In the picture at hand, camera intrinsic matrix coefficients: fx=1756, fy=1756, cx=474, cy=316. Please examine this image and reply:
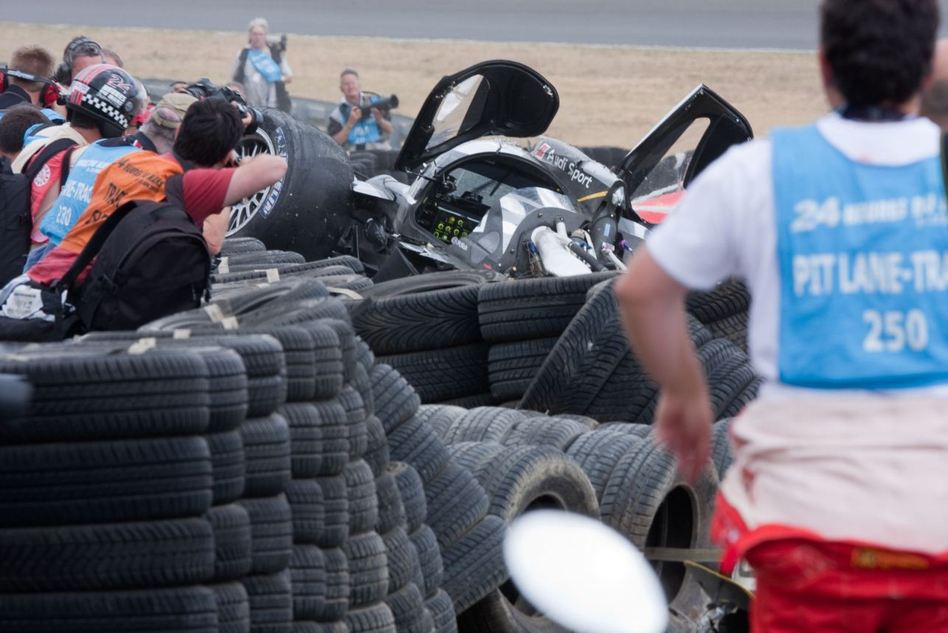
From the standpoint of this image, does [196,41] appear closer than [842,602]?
No

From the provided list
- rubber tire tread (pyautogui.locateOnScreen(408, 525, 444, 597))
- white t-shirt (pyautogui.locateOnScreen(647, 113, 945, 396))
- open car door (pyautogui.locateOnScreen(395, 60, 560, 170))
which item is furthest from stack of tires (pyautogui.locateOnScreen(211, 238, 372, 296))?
white t-shirt (pyautogui.locateOnScreen(647, 113, 945, 396))

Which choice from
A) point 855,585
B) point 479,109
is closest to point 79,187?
point 855,585

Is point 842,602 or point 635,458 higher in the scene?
point 842,602

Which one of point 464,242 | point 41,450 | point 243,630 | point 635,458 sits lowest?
point 464,242

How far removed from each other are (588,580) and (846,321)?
4.55 ft

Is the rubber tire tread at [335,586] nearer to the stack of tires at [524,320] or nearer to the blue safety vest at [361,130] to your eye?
the stack of tires at [524,320]

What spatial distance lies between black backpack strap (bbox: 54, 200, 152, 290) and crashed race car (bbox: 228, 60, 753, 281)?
409 cm

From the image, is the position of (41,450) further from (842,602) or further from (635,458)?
(635,458)

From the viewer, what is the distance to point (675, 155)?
11570mm

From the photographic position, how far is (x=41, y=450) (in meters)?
4.24

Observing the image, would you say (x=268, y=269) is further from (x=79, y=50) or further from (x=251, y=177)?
(x=79, y=50)

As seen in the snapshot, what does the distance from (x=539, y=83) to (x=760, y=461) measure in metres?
8.88

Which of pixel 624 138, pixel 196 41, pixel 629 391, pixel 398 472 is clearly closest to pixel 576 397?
pixel 629 391

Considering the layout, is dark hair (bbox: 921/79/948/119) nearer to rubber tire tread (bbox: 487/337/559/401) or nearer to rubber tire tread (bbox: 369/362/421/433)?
rubber tire tread (bbox: 369/362/421/433)
